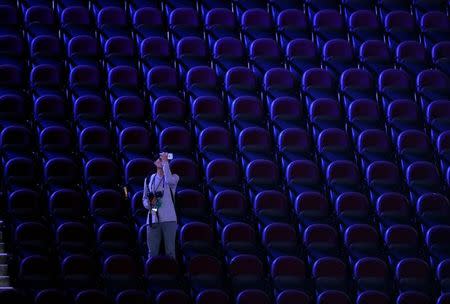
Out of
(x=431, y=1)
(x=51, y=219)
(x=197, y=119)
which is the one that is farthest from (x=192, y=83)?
(x=431, y=1)

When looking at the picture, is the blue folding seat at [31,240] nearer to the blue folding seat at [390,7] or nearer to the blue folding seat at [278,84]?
the blue folding seat at [278,84]

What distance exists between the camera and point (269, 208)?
594cm

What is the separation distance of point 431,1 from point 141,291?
2821mm

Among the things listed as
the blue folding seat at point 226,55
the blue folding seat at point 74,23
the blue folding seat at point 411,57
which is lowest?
the blue folding seat at point 411,57

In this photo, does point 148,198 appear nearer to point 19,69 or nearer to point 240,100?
point 240,100

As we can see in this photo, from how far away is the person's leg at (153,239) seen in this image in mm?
5691

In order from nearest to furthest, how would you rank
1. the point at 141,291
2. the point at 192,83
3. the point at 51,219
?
the point at 141,291
the point at 51,219
the point at 192,83

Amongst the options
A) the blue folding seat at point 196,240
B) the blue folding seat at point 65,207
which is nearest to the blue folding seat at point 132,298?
the blue folding seat at point 196,240

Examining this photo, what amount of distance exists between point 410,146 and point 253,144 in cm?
95

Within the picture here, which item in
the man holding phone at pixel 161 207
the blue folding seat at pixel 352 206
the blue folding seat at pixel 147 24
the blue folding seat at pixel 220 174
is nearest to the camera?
the man holding phone at pixel 161 207

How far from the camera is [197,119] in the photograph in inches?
247

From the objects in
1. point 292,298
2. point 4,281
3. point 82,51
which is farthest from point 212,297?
point 82,51

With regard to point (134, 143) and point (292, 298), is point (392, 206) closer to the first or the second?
point (292, 298)

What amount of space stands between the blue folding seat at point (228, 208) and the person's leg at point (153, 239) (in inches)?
15.9
